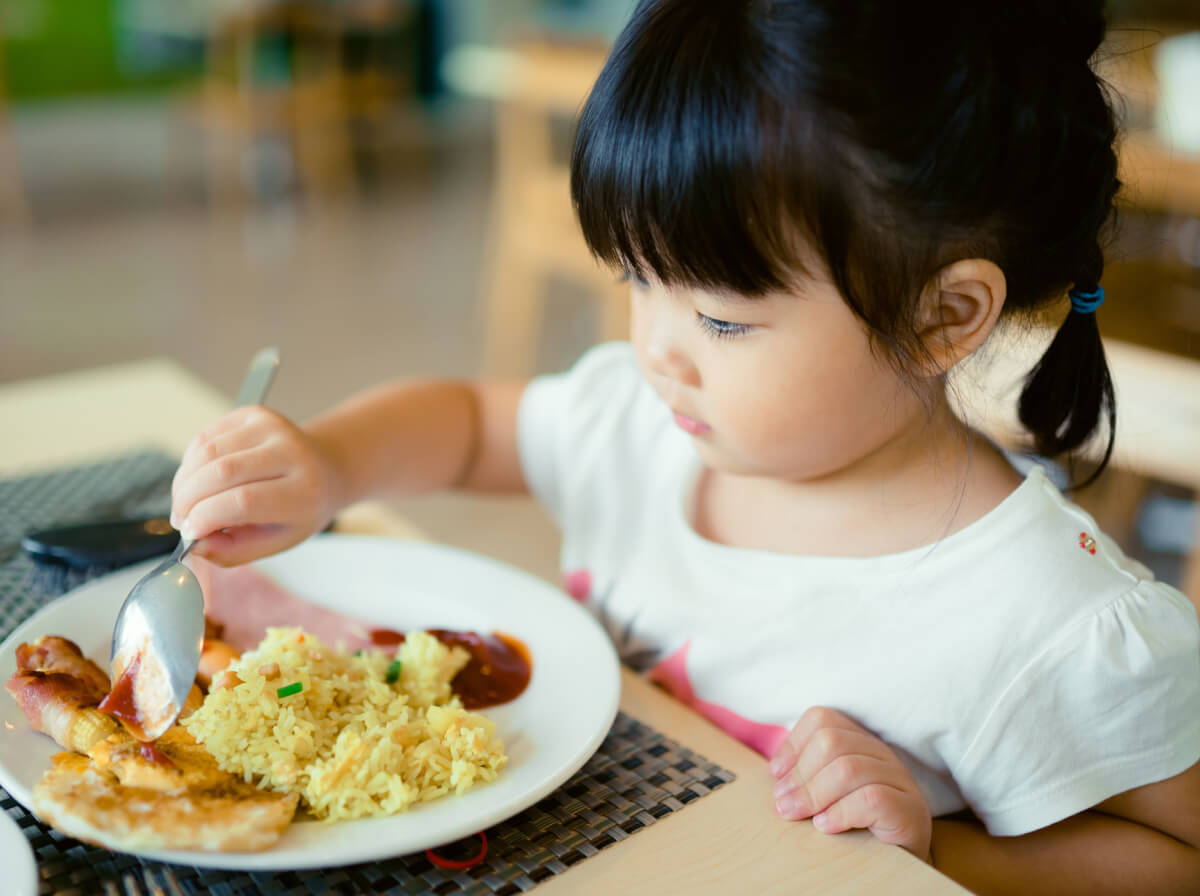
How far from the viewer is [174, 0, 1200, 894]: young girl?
53 cm

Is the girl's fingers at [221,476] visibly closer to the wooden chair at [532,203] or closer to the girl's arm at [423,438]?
the girl's arm at [423,438]

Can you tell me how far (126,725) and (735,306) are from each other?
36 cm

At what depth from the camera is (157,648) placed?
563 millimetres

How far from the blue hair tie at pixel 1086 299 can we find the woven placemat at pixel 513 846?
1.10 feet

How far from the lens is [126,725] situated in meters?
0.54

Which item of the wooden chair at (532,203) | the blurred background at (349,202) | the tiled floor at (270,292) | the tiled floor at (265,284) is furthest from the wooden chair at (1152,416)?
the wooden chair at (532,203)

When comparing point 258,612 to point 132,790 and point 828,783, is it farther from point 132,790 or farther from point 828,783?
point 828,783

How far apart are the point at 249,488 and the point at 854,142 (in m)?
0.38

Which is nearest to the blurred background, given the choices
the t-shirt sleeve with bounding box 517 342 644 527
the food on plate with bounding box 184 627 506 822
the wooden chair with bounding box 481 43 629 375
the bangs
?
the wooden chair with bounding box 481 43 629 375

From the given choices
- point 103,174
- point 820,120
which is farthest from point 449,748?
point 103,174

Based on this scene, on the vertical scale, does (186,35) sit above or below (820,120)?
below

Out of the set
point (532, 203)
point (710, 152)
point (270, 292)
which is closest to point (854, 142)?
point (710, 152)

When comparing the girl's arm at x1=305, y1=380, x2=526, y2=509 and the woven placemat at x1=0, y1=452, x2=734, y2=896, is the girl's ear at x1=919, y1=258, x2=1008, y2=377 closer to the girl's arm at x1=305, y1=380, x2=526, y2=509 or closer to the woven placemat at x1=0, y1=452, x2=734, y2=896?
the woven placemat at x1=0, y1=452, x2=734, y2=896

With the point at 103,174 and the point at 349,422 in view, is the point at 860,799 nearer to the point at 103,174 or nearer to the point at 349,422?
the point at 349,422
